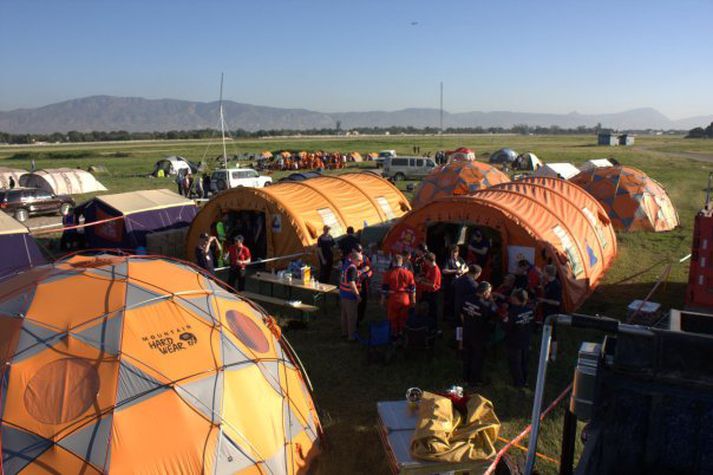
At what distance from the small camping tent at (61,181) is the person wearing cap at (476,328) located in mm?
27368

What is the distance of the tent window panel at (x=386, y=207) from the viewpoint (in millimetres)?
16094

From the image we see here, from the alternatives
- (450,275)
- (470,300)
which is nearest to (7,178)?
(450,275)

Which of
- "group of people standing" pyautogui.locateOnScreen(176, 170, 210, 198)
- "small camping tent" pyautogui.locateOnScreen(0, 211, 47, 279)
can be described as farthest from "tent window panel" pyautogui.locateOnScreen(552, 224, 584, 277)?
"group of people standing" pyautogui.locateOnScreen(176, 170, 210, 198)

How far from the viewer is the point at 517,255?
34.9 ft

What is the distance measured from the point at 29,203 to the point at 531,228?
2222cm

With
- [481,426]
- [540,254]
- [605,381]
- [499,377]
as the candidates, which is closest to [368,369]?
[499,377]

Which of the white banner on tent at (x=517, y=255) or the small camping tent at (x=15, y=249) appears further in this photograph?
the small camping tent at (x=15, y=249)

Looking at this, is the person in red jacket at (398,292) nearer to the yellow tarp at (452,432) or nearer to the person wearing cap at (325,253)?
the yellow tarp at (452,432)

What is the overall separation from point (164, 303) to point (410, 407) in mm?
2997

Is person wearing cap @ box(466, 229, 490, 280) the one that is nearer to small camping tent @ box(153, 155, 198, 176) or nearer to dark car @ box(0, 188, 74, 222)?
dark car @ box(0, 188, 74, 222)

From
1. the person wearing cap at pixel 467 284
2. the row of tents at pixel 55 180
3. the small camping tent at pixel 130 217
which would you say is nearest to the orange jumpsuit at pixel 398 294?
the person wearing cap at pixel 467 284

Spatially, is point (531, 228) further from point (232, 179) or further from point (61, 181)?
point (61, 181)

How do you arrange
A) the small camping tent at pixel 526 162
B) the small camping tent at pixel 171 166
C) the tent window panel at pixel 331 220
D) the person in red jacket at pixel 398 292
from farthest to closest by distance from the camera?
the small camping tent at pixel 526 162, the small camping tent at pixel 171 166, the tent window panel at pixel 331 220, the person in red jacket at pixel 398 292

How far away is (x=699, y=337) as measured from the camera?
2.62m
